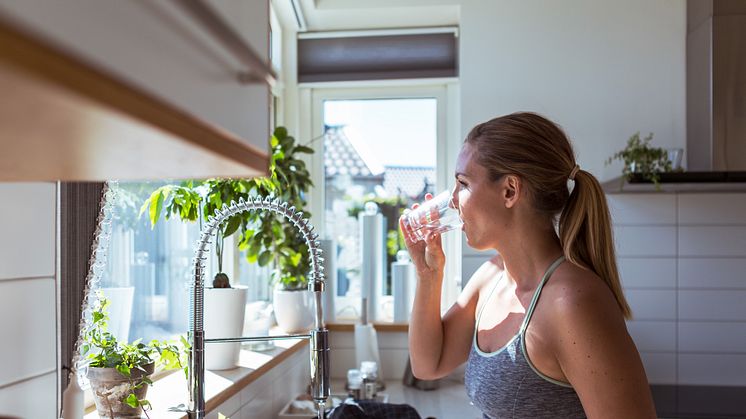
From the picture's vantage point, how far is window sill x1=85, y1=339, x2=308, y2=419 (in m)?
1.32

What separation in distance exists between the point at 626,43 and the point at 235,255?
1.73m

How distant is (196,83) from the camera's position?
0.38 metres

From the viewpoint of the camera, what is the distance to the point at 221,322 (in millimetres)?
1730

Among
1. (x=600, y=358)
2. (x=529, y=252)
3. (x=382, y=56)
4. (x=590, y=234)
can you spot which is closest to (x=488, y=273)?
(x=529, y=252)

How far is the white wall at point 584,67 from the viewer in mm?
2666

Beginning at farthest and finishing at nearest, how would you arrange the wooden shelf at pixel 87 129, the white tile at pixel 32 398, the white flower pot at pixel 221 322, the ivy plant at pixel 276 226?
the ivy plant at pixel 276 226
the white flower pot at pixel 221 322
the white tile at pixel 32 398
the wooden shelf at pixel 87 129

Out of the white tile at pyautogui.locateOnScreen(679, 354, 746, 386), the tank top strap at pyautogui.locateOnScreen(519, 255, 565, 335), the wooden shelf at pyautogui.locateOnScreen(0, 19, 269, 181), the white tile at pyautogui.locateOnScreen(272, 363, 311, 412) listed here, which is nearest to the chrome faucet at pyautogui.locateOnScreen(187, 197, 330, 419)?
the tank top strap at pyautogui.locateOnScreen(519, 255, 565, 335)

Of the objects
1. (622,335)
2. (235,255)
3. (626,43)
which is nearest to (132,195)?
(235,255)

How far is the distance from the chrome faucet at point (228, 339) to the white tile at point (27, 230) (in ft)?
0.92

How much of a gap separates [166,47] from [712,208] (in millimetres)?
2663

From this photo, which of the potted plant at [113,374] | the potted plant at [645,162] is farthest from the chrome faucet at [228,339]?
the potted plant at [645,162]

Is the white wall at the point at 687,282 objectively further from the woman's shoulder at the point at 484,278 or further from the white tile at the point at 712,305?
the woman's shoulder at the point at 484,278

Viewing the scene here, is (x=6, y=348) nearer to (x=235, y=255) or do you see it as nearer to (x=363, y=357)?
(x=235, y=255)

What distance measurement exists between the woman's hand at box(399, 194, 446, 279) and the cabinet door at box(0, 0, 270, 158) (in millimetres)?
1109
